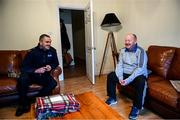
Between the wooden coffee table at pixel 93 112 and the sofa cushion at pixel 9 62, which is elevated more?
the sofa cushion at pixel 9 62

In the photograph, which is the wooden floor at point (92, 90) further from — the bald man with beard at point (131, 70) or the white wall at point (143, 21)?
the white wall at point (143, 21)

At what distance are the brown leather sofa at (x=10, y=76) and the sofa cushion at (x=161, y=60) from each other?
5.06 feet

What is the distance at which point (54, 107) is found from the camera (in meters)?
1.72

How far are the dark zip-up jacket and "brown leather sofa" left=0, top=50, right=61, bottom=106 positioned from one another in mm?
199

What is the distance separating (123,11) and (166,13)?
145 cm

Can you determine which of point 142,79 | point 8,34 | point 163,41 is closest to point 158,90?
point 142,79

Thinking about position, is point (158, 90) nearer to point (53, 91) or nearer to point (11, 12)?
point (53, 91)

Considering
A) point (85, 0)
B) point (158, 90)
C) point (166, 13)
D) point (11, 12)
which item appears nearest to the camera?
point (158, 90)

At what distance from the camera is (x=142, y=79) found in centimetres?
246

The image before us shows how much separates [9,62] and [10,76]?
263 mm

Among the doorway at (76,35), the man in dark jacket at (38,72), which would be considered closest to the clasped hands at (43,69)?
the man in dark jacket at (38,72)

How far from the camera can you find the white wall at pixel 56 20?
10.7ft

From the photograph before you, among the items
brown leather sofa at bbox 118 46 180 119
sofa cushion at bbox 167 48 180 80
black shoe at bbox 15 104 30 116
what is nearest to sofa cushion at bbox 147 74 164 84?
brown leather sofa at bbox 118 46 180 119

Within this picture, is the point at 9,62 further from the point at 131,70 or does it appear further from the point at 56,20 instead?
the point at 131,70
